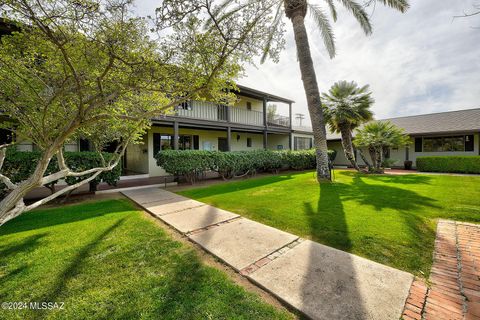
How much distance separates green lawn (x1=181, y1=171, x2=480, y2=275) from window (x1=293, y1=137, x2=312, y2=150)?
1292 cm

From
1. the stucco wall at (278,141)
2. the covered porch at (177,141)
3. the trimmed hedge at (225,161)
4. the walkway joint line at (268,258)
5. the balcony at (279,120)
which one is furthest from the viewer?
the stucco wall at (278,141)

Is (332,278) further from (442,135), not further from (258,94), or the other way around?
(442,135)

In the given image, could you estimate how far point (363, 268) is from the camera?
267 centimetres

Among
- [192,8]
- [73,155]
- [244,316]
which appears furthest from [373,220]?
[73,155]

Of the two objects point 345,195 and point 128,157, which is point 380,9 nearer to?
point 345,195

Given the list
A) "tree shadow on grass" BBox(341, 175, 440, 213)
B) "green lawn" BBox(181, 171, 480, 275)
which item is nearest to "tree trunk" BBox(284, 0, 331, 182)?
"green lawn" BBox(181, 171, 480, 275)

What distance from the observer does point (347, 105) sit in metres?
13.0

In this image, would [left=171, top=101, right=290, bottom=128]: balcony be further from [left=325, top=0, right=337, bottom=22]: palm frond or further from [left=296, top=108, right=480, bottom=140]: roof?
[left=325, top=0, right=337, bottom=22]: palm frond

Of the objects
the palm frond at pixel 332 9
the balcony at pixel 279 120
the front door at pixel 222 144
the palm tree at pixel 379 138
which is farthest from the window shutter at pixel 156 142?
the palm tree at pixel 379 138

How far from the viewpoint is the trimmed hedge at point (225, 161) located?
31.0 feet

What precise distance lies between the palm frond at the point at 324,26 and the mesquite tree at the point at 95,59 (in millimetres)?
11617

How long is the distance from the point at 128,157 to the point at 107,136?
30.7 ft

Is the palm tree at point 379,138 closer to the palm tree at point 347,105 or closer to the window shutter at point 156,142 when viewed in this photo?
the palm tree at point 347,105

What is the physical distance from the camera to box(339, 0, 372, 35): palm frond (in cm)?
1052
